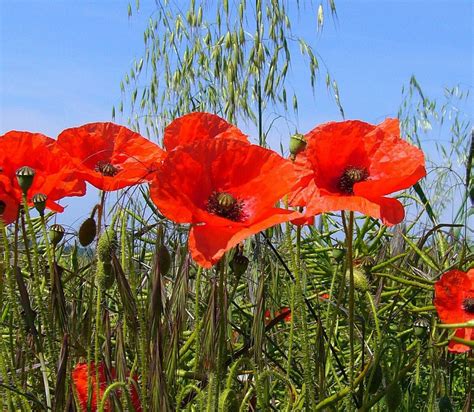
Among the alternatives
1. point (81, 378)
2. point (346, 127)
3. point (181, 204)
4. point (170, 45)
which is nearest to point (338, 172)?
point (346, 127)

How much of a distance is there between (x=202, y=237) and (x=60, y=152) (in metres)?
0.32

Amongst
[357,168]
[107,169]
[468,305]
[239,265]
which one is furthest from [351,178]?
[468,305]

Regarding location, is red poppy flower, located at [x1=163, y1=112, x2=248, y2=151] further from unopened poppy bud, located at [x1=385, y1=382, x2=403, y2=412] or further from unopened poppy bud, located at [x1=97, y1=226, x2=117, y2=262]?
unopened poppy bud, located at [x1=385, y1=382, x2=403, y2=412]

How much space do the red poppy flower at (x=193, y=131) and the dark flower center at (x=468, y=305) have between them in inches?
17.6

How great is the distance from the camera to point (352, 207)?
818 mm

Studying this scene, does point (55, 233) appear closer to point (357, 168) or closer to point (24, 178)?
point (24, 178)

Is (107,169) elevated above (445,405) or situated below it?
above

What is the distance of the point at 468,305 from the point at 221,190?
52 cm

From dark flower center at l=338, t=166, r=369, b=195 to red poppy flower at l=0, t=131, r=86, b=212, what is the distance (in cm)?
29

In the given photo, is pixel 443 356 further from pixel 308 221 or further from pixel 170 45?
pixel 170 45

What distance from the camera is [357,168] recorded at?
0.91m

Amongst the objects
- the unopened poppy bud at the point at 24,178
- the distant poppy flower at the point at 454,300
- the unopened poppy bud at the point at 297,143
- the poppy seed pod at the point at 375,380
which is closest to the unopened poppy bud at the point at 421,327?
the distant poppy flower at the point at 454,300

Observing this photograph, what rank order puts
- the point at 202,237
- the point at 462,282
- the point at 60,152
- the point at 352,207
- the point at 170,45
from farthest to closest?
the point at 170,45 < the point at 462,282 < the point at 60,152 < the point at 352,207 < the point at 202,237

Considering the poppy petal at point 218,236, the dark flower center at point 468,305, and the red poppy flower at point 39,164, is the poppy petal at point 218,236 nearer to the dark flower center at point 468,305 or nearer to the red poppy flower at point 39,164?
the red poppy flower at point 39,164
